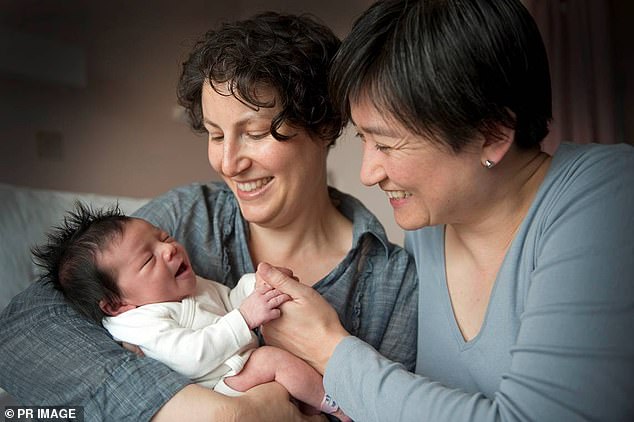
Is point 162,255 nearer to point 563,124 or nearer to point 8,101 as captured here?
point 8,101

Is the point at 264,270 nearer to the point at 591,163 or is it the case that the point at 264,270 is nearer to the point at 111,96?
the point at 591,163

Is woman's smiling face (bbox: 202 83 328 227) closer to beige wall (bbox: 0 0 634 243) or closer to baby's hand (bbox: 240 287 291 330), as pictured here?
baby's hand (bbox: 240 287 291 330)

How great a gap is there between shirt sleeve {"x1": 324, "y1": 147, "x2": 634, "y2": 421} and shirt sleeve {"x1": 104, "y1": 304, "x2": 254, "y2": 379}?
262 mm

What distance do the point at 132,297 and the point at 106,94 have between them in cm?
140

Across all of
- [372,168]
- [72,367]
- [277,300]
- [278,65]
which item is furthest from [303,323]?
[278,65]

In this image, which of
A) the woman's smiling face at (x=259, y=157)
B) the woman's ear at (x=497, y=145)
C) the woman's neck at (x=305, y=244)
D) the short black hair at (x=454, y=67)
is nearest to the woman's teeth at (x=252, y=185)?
the woman's smiling face at (x=259, y=157)

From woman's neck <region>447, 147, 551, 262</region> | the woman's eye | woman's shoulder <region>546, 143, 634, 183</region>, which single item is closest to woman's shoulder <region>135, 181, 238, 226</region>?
the woman's eye

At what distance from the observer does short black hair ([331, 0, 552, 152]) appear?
3.65 feet

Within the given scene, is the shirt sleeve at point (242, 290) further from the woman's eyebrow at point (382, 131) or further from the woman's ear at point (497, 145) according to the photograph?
the woman's ear at point (497, 145)

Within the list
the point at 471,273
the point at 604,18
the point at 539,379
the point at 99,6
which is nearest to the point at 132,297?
the point at 471,273

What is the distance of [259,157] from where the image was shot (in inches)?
56.1

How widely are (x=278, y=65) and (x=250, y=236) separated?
0.41 m

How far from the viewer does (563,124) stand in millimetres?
3043

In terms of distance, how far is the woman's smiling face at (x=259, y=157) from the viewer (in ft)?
4.63
